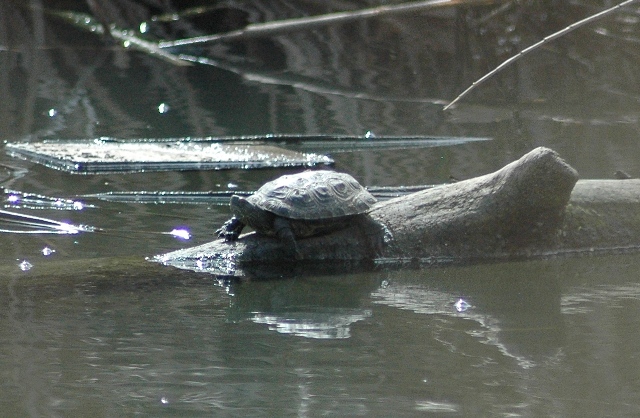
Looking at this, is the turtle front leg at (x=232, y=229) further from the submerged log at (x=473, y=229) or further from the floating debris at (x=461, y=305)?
the floating debris at (x=461, y=305)

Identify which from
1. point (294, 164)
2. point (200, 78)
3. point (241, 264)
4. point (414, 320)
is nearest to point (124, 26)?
point (200, 78)

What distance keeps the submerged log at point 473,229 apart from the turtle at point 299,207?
8cm

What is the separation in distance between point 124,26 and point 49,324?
12.2m

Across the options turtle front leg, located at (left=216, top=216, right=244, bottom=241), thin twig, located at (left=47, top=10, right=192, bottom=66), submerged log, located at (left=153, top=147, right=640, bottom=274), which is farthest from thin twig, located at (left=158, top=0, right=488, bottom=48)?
turtle front leg, located at (left=216, top=216, right=244, bottom=241)

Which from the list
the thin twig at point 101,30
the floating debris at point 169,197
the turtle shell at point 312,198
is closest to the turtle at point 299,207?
the turtle shell at point 312,198

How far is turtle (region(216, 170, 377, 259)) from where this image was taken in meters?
5.22

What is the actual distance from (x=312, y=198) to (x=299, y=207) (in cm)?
8

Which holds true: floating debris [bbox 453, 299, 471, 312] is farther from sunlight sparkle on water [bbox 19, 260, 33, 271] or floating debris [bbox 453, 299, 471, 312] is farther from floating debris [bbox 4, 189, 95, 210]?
floating debris [bbox 4, 189, 95, 210]

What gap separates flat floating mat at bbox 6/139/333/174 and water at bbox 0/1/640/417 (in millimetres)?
188

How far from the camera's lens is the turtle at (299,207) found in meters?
5.22

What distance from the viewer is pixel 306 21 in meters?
12.3

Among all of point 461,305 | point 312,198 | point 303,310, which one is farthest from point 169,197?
point 461,305

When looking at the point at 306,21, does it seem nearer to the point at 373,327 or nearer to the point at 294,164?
the point at 294,164

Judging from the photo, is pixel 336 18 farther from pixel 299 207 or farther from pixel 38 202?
pixel 299 207
